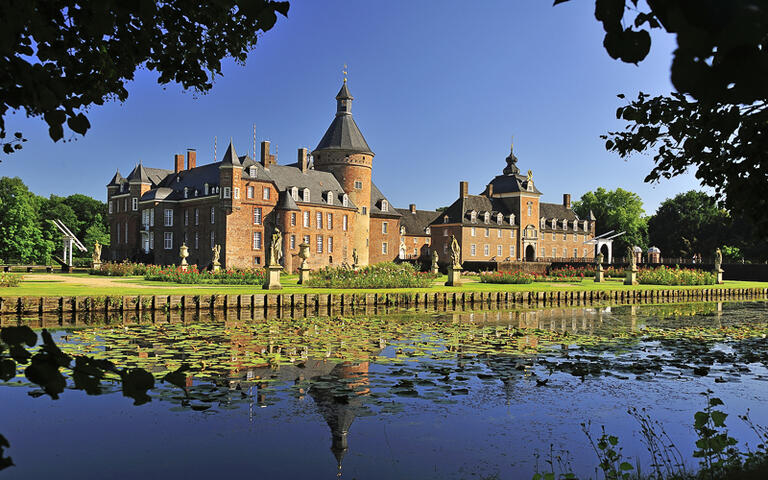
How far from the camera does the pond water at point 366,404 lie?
6.07m

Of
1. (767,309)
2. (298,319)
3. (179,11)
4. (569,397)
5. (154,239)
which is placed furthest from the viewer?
(154,239)

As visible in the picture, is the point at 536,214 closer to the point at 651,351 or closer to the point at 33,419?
the point at 651,351

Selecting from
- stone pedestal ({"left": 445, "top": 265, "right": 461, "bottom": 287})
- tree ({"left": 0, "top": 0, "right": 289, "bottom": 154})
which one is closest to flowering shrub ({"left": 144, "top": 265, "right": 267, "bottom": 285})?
stone pedestal ({"left": 445, "top": 265, "right": 461, "bottom": 287})

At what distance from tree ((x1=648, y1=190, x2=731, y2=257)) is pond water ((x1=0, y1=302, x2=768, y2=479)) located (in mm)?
65374

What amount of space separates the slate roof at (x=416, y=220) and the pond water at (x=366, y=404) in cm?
6560

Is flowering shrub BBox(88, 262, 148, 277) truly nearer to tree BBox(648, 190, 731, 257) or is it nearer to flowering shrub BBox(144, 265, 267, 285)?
flowering shrub BBox(144, 265, 267, 285)

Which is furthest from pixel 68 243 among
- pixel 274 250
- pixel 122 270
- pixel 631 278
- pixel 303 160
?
pixel 631 278

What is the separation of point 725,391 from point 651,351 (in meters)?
3.74

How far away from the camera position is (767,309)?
26.1 meters

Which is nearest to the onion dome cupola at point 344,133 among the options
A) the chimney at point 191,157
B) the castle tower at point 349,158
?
the castle tower at point 349,158

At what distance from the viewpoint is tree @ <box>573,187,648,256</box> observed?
283 ft

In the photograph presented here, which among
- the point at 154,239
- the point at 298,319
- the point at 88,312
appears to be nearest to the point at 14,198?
the point at 154,239

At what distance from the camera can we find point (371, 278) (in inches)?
1167

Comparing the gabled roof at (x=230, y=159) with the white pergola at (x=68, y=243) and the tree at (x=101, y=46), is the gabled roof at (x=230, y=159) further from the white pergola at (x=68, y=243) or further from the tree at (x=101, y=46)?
the tree at (x=101, y=46)
